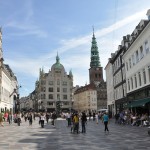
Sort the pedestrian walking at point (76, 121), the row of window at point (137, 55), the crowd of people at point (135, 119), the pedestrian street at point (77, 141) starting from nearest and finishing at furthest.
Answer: the pedestrian street at point (77, 141)
the pedestrian walking at point (76, 121)
the crowd of people at point (135, 119)
the row of window at point (137, 55)

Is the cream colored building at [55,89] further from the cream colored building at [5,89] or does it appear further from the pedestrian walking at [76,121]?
the pedestrian walking at [76,121]

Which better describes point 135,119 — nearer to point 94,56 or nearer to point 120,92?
point 120,92

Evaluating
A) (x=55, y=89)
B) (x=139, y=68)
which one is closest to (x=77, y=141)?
(x=139, y=68)

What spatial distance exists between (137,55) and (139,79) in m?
3.37

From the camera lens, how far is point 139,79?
36969 millimetres

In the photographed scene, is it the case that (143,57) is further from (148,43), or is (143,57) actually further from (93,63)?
(93,63)

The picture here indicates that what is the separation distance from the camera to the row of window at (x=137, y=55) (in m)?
33.4

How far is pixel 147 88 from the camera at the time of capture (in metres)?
32.6

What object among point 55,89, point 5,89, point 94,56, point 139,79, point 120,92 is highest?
point 94,56

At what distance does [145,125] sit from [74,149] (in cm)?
1763

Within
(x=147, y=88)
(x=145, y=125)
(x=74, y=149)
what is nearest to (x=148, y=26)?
(x=147, y=88)

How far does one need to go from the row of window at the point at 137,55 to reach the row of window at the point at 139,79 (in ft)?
6.19

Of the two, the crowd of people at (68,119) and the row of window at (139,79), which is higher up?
the row of window at (139,79)

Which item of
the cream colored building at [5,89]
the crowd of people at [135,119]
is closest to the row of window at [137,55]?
the crowd of people at [135,119]
